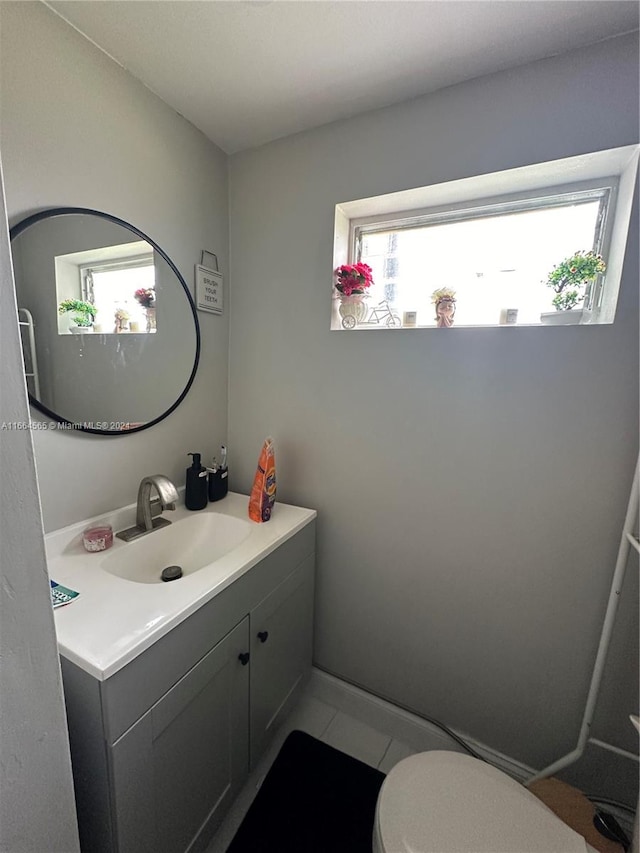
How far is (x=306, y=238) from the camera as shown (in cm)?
128

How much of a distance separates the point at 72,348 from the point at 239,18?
95 cm

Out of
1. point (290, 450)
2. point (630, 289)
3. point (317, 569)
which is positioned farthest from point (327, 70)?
point (317, 569)

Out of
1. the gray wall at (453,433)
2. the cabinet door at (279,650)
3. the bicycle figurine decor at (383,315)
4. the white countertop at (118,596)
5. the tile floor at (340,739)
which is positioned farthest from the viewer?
the bicycle figurine decor at (383,315)

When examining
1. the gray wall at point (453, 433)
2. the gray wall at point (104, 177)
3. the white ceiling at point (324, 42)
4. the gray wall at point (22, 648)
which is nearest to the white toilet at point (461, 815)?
the gray wall at point (453, 433)

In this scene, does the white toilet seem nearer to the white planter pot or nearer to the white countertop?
A: the white countertop

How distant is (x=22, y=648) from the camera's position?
463 millimetres

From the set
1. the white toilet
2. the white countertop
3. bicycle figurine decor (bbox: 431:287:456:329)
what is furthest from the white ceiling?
the white toilet

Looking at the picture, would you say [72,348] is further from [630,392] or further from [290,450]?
[630,392]

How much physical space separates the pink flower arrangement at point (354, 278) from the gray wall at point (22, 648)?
98 centimetres

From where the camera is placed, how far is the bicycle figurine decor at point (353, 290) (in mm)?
1221

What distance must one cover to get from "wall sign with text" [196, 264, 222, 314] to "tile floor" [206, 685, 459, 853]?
1655mm

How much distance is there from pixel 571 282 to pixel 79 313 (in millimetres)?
1450

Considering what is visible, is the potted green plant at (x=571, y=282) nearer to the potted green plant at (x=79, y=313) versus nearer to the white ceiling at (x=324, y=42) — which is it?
the white ceiling at (x=324, y=42)

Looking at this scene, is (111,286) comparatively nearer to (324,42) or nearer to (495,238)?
(324,42)
